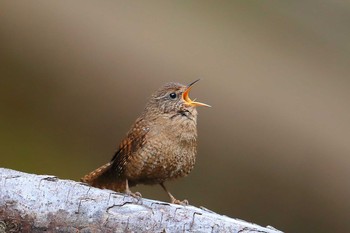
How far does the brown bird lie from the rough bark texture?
66cm

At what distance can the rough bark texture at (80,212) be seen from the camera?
382 cm

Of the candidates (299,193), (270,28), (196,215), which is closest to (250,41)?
(270,28)

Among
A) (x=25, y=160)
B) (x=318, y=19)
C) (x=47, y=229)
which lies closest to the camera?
(x=47, y=229)

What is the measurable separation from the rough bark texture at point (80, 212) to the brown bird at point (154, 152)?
0.66 metres

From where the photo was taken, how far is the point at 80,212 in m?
3.85

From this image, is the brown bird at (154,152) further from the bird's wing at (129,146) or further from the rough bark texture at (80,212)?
the rough bark texture at (80,212)

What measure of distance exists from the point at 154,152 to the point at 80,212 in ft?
2.84

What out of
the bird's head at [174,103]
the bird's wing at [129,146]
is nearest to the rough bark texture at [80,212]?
the bird's wing at [129,146]

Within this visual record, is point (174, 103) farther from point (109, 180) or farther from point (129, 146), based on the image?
point (109, 180)

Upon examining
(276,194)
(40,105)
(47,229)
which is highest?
(40,105)

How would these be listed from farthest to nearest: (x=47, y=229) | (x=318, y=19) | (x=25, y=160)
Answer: (x=318, y=19) < (x=25, y=160) < (x=47, y=229)

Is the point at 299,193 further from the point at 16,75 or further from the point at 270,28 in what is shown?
the point at 16,75

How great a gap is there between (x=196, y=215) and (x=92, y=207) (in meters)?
0.44

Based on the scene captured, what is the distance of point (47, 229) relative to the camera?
3824 mm
